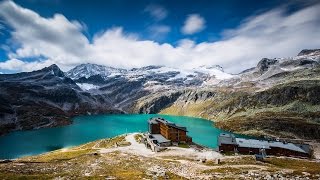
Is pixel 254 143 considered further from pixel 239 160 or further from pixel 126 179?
pixel 126 179

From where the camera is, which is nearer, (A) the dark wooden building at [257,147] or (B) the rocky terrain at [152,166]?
(B) the rocky terrain at [152,166]

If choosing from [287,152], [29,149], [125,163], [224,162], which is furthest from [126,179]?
[29,149]

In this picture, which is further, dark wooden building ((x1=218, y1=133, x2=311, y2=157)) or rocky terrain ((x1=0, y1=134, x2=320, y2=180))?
dark wooden building ((x1=218, y1=133, x2=311, y2=157))

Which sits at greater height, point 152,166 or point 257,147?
point 152,166

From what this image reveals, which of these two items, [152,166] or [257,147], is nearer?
[152,166]
